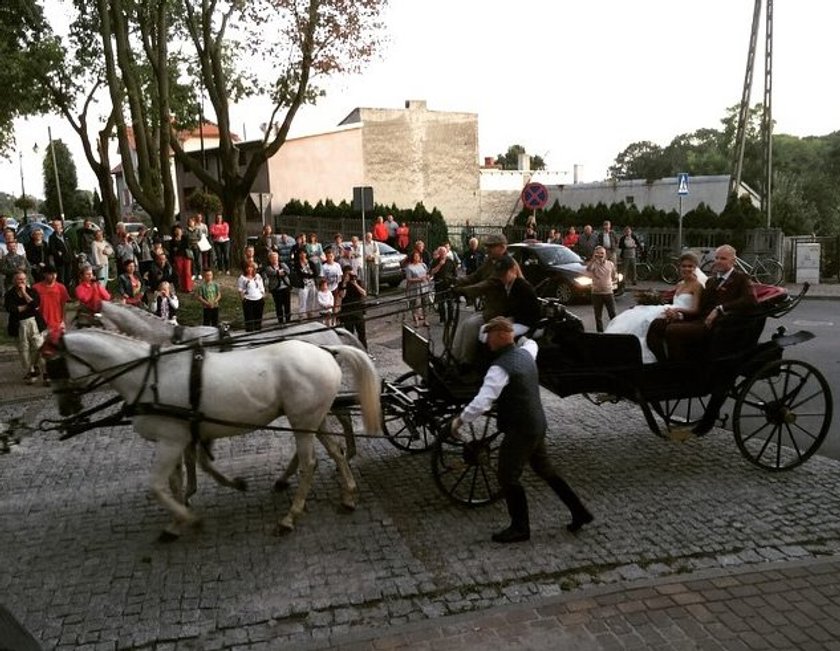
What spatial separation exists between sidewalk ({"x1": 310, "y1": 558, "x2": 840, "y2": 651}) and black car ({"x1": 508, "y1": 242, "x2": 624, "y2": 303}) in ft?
42.7

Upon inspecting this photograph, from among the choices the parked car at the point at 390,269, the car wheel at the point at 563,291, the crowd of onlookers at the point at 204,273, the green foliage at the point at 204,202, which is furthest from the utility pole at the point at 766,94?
the green foliage at the point at 204,202

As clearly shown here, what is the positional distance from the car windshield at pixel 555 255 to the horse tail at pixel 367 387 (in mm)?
12914

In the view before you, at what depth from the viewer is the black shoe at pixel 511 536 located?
5.71 metres

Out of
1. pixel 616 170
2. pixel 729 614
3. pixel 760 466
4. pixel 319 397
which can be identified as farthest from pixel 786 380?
pixel 616 170

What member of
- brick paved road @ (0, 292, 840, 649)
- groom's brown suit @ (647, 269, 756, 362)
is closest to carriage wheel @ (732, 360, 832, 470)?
brick paved road @ (0, 292, 840, 649)

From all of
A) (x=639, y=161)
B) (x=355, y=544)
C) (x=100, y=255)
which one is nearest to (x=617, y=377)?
(x=355, y=544)

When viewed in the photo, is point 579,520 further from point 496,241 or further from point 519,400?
point 496,241

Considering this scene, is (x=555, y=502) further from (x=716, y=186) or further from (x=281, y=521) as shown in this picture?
(x=716, y=186)

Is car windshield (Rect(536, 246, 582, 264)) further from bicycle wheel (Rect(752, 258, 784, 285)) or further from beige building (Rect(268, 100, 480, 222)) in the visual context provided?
beige building (Rect(268, 100, 480, 222))

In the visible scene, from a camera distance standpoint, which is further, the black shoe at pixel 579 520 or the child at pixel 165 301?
the child at pixel 165 301

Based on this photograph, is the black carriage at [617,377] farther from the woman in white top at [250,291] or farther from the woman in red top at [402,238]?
the woman in red top at [402,238]

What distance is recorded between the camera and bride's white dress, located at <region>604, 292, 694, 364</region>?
24.0 ft

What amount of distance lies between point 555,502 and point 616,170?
85.5 meters

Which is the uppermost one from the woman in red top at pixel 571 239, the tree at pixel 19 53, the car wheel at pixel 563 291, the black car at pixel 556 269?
the tree at pixel 19 53
